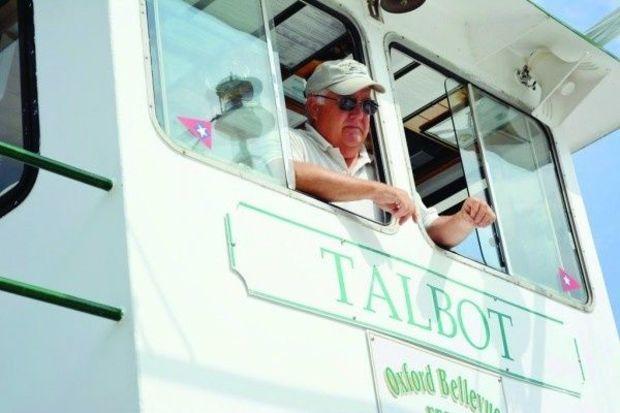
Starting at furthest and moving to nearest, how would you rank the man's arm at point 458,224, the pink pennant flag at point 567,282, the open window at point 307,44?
the pink pennant flag at point 567,282 → the open window at point 307,44 → the man's arm at point 458,224

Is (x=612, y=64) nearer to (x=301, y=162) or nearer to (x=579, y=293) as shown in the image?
(x=579, y=293)

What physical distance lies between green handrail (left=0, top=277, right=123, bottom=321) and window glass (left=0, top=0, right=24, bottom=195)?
902 mm

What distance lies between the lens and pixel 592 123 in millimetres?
8477

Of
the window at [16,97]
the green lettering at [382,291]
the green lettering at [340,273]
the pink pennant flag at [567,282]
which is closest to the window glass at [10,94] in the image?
the window at [16,97]

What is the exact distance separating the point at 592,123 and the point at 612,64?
55cm

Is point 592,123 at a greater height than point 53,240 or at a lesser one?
greater

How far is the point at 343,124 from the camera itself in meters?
A: 6.37

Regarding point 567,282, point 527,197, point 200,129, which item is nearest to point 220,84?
point 200,129

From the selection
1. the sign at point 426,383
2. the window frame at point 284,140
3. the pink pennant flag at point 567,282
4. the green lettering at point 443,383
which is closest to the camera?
the window frame at point 284,140

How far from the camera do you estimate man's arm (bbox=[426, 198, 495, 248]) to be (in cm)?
648

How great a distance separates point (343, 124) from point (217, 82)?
788mm

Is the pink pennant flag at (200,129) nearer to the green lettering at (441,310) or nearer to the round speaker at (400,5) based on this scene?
the green lettering at (441,310)

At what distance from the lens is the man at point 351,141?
6.18 metres

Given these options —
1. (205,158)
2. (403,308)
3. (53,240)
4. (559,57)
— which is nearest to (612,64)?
(559,57)
